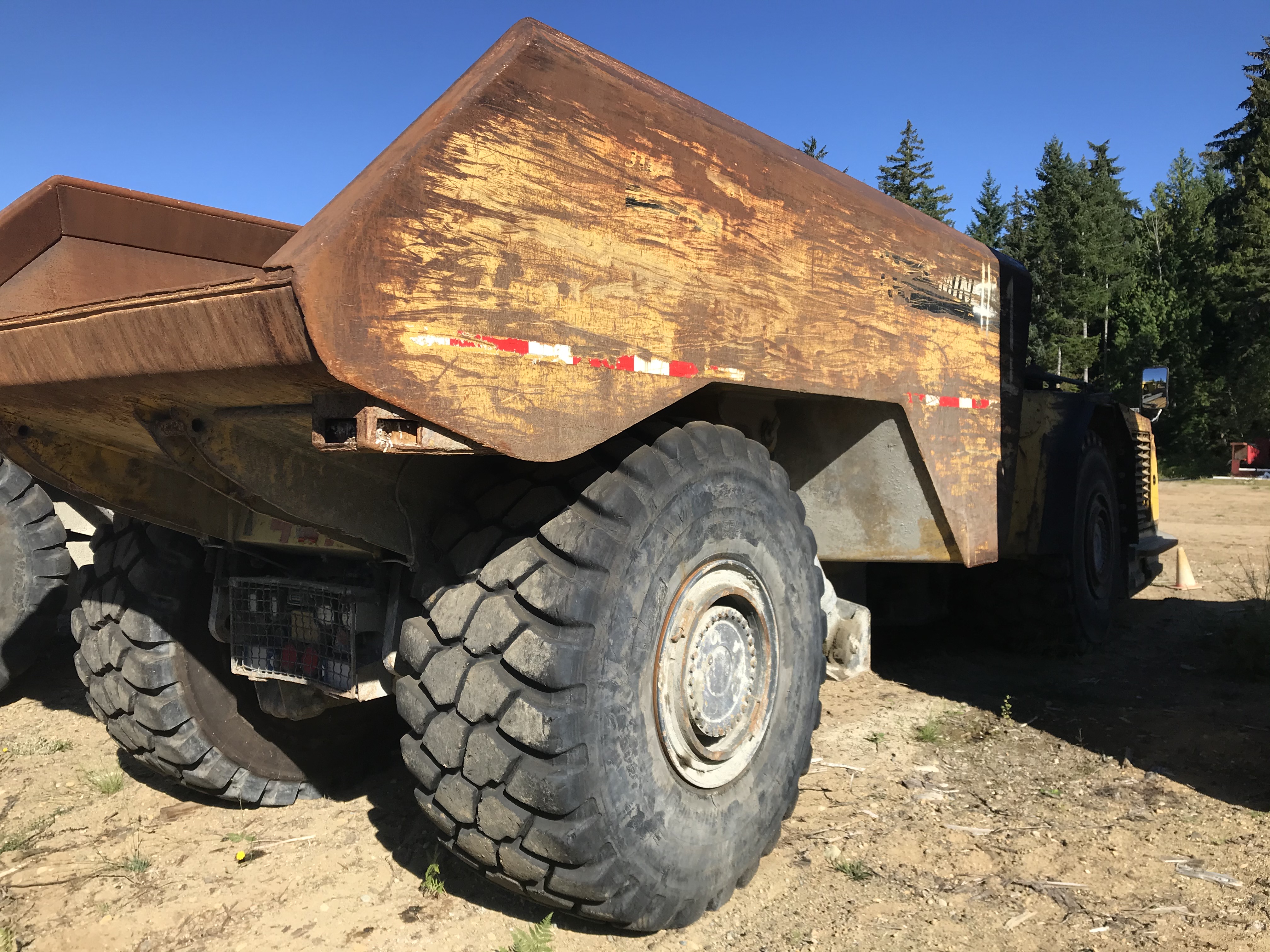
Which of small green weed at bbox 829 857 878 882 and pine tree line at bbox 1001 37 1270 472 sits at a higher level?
pine tree line at bbox 1001 37 1270 472

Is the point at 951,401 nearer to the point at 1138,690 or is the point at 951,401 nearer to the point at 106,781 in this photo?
the point at 1138,690

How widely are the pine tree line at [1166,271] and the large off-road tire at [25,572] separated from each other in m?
22.3

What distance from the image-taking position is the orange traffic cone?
8.40m

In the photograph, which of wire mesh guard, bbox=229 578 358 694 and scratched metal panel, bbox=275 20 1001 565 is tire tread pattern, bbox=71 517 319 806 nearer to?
wire mesh guard, bbox=229 578 358 694

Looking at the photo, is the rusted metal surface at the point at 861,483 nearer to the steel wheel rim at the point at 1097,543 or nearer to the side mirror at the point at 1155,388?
the steel wheel rim at the point at 1097,543

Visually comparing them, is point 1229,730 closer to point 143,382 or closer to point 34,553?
point 143,382

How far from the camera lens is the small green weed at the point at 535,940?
2.23m

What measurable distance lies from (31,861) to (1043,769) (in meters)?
3.74

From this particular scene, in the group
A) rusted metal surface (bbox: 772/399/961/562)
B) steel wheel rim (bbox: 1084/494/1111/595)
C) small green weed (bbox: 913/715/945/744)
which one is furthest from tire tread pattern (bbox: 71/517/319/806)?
steel wheel rim (bbox: 1084/494/1111/595)

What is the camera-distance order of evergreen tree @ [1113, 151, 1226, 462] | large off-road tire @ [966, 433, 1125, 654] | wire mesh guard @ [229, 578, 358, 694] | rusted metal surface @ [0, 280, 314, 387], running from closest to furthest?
1. rusted metal surface @ [0, 280, 314, 387]
2. wire mesh guard @ [229, 578, 358, 694]
3. large off-road tire @ [966, 433, 1125, 654]
4. evergreen tree @ [1113, 151, 1226, 462]

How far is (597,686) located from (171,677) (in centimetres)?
175

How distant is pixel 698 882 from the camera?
98.3 inches

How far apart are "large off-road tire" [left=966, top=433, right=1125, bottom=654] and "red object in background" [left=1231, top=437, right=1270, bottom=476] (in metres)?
24.7

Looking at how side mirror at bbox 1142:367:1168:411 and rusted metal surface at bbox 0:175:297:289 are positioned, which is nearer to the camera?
rusted metal surface at bbox 0:175:297:289
